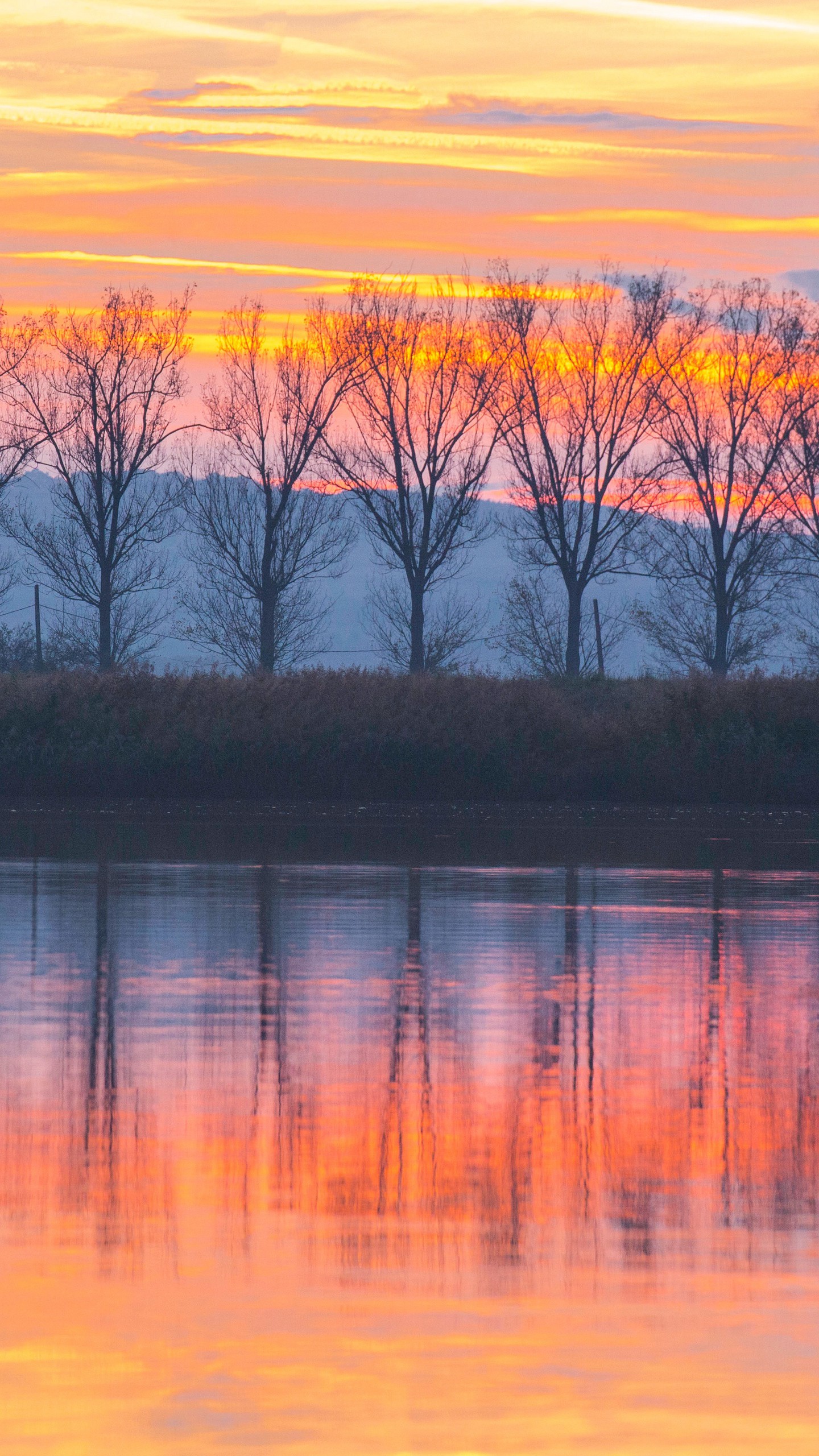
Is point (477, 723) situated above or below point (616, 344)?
below

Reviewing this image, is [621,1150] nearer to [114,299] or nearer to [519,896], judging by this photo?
[519,896]

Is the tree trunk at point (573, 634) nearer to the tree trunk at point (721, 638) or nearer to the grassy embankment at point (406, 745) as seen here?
the tree trunk at point (721, 638)

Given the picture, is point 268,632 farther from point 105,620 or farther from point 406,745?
point 406,745

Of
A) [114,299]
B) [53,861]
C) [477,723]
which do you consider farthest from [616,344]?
[53,861]

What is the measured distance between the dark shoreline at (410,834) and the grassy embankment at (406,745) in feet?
2.56

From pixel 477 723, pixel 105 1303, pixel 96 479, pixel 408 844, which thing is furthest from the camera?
pixel 96 479

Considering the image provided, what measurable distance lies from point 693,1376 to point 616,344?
59748 millimetres

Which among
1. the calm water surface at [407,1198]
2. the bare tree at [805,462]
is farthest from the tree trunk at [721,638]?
the calm water surface at [407,1198]

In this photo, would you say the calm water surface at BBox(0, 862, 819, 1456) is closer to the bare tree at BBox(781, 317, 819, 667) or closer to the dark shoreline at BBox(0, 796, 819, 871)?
the dark shoreline at BBox(0, 796, 819, 871)

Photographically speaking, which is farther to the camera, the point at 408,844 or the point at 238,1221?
the point at 408,844

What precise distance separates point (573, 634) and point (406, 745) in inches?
1063

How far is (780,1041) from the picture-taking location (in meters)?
11.5

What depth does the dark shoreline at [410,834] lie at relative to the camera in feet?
79.6

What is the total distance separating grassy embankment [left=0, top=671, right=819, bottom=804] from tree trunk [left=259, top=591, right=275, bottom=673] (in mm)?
23376
